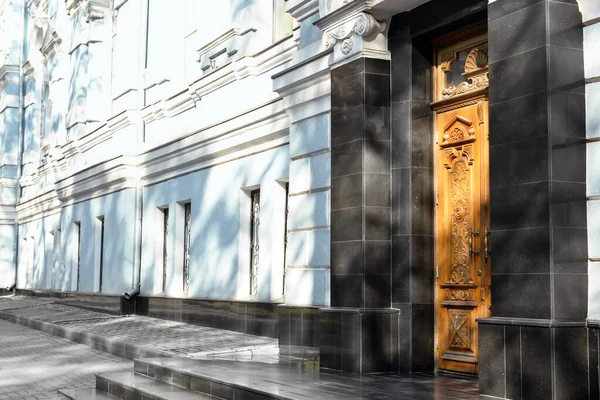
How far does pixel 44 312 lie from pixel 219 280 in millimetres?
8908

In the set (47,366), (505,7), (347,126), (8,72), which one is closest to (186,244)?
(47,366)

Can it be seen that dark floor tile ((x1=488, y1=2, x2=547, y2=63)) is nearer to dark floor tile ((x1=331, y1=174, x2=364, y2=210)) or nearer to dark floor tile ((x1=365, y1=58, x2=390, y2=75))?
dark floor tile ((x1=365, y1=58, x2=390, y2=75))

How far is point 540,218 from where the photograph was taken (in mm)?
6406

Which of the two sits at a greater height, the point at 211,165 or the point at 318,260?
the point at 211,165

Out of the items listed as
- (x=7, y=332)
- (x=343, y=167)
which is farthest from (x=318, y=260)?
(x=7, y=332)

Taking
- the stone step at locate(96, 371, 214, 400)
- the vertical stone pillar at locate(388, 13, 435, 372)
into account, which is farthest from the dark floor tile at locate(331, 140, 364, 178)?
the stone step at locate(96, 371, 214, 400)

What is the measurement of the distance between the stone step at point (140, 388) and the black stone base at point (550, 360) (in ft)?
9.46

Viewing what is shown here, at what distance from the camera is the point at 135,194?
17.9 m

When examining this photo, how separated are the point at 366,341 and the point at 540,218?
111 inches

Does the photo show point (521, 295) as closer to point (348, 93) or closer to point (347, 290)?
point (347, 290)

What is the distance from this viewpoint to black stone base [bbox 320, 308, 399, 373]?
8.70 metres

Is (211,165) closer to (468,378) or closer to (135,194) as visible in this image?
(135,194)

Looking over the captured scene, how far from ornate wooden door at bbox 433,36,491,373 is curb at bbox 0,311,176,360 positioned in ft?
12.6

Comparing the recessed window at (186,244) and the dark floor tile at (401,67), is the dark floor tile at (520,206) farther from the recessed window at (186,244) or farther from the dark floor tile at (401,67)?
the recessed window at (186,244)
